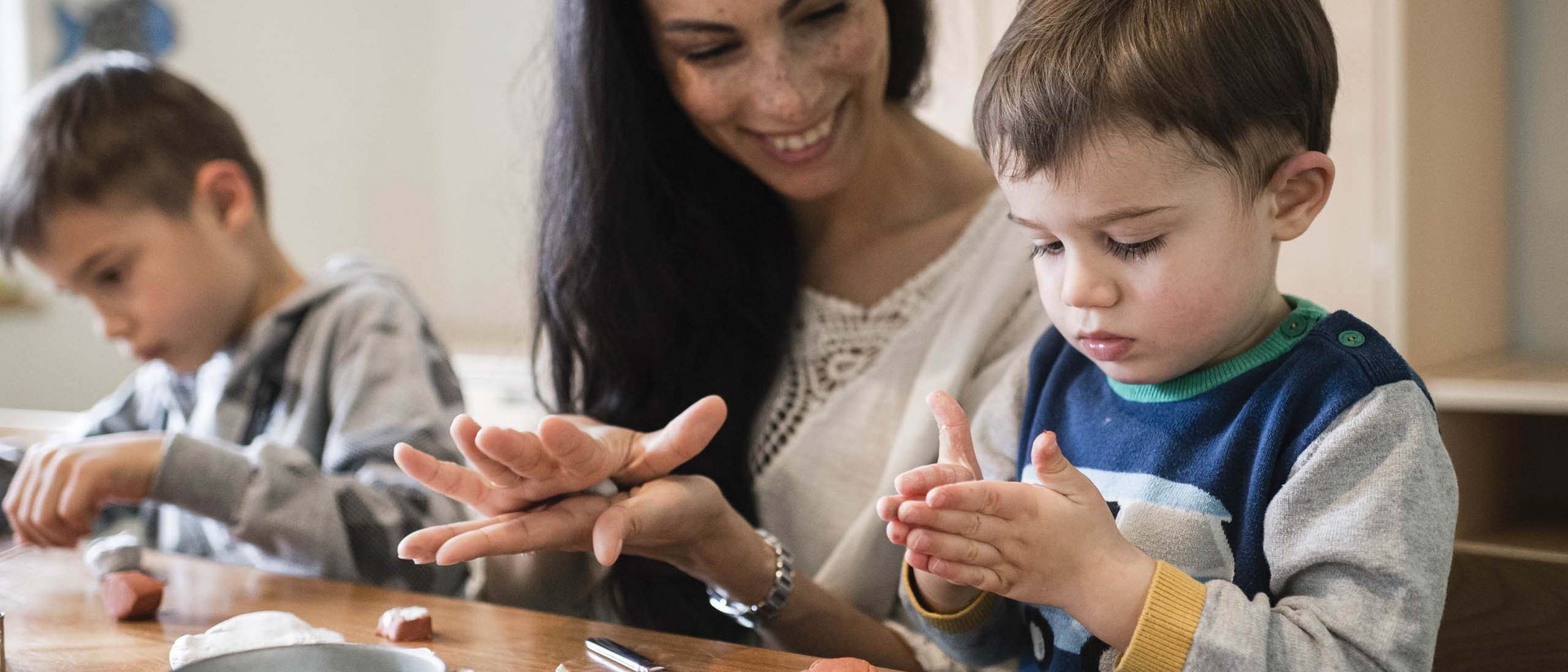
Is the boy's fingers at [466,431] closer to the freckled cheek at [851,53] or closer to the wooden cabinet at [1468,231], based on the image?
the freckled cheek at [851,53]

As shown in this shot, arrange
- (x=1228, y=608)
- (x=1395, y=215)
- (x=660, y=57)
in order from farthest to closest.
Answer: (x=1395, y=215) < (x=660, y=57) < (x=1228, y=608)

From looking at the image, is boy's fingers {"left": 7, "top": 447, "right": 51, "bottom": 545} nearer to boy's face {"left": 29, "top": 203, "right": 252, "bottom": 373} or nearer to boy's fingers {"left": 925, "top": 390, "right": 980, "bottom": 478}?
boy's face {"left": 29, "top": 203, "right": 252, "bottom": 373}

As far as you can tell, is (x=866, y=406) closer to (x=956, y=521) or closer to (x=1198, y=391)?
(x=1198, y=391)

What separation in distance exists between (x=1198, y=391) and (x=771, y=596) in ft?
1.41

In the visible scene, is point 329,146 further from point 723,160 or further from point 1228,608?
point 1228,608

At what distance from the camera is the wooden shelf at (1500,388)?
1.63 meters

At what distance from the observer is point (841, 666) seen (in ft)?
2.47

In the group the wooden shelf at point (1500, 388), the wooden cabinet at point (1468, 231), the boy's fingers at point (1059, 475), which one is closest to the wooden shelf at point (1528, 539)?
the wooden cabinet at point (1468, 231)

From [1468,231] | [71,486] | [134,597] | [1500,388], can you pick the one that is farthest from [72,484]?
[1468,231]

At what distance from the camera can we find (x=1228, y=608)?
0.72 meters

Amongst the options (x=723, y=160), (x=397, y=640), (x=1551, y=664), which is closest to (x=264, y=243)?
(x=723, y=160)

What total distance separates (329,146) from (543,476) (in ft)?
9.62

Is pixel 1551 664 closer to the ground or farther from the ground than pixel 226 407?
closer to the ground

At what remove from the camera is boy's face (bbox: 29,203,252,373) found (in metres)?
1.51
